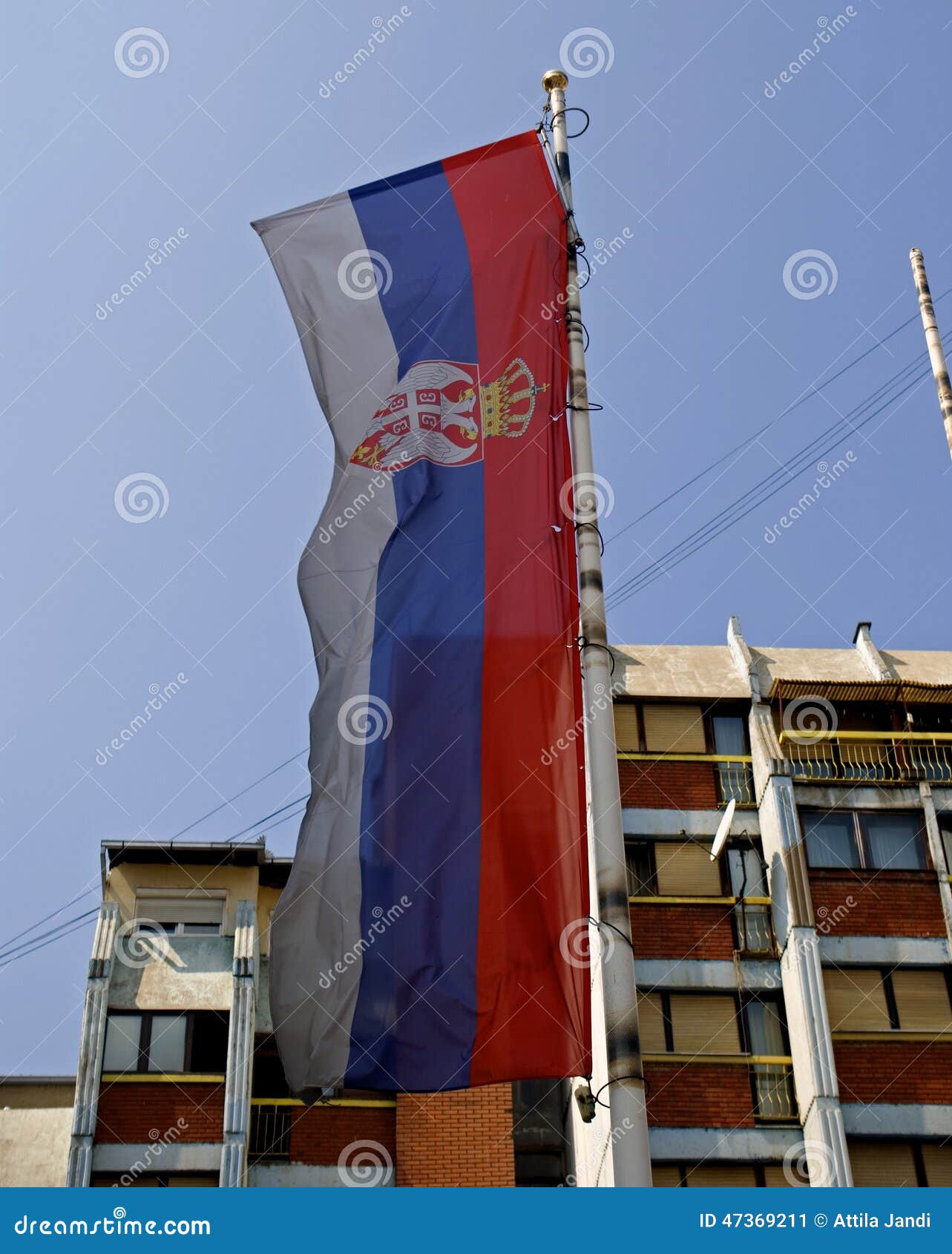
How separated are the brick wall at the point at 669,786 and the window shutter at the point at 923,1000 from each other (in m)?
5.71

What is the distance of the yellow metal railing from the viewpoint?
118 feet

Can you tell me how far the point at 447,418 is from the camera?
14.8 m

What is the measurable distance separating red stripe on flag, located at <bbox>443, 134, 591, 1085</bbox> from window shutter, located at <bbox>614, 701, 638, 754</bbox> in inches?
865

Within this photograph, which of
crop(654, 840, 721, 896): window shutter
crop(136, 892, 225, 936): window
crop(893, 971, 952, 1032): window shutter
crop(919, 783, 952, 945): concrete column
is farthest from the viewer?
crop(136, 892, 225, 936): window

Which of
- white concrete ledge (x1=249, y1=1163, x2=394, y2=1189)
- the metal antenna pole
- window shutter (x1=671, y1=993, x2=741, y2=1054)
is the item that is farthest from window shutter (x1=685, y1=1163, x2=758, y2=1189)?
the metal antenna pole

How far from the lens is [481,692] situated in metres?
13.2

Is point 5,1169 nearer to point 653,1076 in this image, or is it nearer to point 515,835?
point 653,1076

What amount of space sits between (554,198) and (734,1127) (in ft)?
71.5

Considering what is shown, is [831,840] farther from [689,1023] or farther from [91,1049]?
Result: [91,1049]

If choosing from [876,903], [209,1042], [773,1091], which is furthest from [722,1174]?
[209,1042]

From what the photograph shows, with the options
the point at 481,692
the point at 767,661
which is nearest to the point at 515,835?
the point at 481,692

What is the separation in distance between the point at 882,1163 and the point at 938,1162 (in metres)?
1.19

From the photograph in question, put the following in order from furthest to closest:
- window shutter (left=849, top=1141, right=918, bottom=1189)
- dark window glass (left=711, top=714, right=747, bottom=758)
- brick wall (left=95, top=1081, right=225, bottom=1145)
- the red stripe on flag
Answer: dark window glass (left=711, top=714, right=747, bottom=758), brick wall (left=95, top=1081, right=225, bottom=1145), window shutter (left=849, top=1141, right=918, bottom=1189), the red stripe on flag

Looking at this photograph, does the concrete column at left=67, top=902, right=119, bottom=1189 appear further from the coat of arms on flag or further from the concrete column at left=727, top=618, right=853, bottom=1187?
the coat of arms on flag
